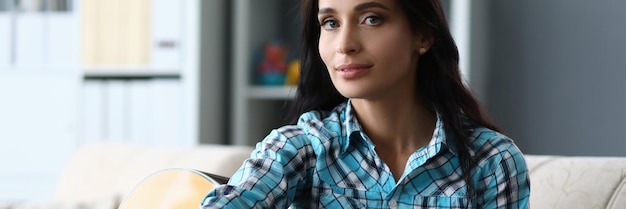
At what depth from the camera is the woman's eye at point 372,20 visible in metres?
1.26

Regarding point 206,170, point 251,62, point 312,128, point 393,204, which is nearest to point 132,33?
point 251,62

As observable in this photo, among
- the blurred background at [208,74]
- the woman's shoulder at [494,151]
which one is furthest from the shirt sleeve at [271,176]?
the blurred background at [208,74]

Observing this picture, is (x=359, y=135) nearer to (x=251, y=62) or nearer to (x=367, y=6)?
(x=367, y=6)

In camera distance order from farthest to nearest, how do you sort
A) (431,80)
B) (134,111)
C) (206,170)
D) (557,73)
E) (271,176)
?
1. (134,111)
2. (557,73)
3. (206,170)
4. (431,80)
5. (271,176)

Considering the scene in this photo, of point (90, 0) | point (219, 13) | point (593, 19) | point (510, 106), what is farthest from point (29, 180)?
point (593, 19)

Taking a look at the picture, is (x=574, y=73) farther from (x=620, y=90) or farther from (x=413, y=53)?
(x=413, y=53)

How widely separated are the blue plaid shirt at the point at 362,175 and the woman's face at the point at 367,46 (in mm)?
71

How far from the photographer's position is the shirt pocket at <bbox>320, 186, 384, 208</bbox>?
1.26 m

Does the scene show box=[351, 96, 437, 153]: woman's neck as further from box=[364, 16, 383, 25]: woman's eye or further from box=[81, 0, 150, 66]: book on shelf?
box=[81, 0, 150, 66]: book on shelf

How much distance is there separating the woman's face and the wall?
1.71m

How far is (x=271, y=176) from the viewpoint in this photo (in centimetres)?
124

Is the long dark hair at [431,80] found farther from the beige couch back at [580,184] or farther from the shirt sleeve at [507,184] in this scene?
the beige couch back at [580,184]

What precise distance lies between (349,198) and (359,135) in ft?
0.30

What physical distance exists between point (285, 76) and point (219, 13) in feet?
0.99
